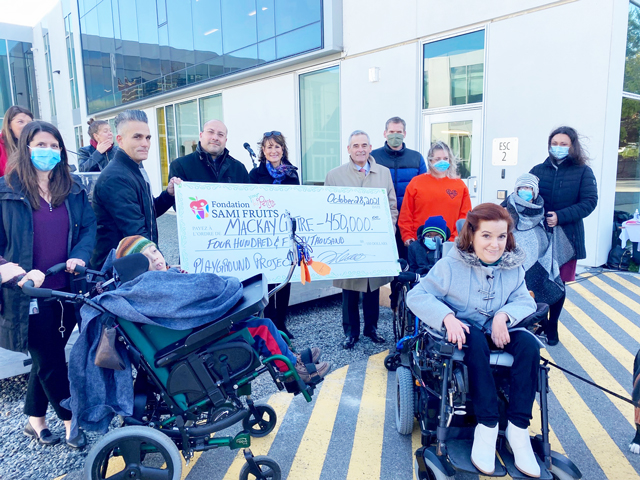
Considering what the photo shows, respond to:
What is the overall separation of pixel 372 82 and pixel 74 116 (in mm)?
16570

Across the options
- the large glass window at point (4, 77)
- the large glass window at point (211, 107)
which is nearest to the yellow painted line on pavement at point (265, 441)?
the large glass window at point (211, 107)

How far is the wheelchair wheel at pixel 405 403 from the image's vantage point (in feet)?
8.55

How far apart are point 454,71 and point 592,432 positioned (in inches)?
233

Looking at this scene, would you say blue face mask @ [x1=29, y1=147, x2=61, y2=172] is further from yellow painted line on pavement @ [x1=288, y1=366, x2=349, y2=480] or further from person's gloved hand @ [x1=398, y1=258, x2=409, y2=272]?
person's gloved hand @ [x1=398, y1=258, x2=409, y2=272]

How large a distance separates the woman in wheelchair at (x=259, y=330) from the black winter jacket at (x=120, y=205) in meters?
0.46

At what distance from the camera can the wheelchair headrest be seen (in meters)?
2.18

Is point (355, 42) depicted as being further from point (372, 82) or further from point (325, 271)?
point (325, 271)

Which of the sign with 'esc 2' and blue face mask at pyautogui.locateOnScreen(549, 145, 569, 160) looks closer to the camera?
blue face mask at pyautogui.locateOnScreen(549, 145, 569, 160)

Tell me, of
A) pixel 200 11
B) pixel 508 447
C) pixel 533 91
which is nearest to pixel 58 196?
pixel 508 447

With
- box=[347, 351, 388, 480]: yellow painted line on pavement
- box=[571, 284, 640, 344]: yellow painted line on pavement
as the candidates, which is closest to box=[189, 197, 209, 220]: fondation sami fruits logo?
box=[347, 351, 388, 480]: yellow painted line on pavement

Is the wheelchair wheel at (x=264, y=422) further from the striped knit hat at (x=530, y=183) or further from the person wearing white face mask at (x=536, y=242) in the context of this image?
the striped knit hat at (x=530, y=183)

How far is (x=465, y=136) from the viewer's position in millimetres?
7234

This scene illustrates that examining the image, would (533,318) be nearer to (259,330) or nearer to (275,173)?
(259,330)

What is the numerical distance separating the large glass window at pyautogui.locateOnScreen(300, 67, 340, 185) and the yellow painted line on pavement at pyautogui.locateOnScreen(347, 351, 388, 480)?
6420mm
